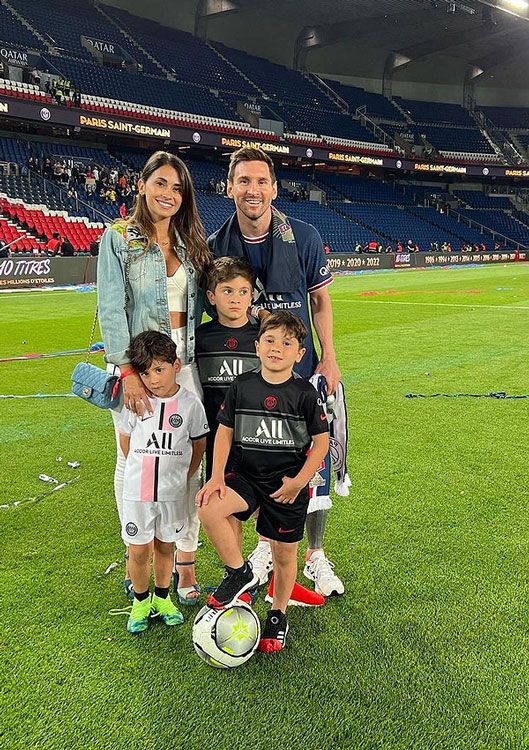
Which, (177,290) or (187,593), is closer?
(177,290)

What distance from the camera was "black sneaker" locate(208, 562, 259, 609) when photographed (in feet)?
8.91

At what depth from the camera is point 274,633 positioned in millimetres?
2836

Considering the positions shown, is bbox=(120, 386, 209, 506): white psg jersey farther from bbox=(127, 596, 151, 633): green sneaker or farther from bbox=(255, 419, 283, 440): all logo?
bbox=(127, 596, 151, 633): green sneaker

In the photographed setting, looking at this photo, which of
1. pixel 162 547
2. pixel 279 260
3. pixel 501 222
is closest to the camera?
pixel 162 547

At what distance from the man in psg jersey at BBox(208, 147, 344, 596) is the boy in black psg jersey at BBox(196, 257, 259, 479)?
190 millimetres

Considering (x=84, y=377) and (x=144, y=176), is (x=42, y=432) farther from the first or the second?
(x=144, y=176)

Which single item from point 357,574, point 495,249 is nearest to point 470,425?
point 357,574

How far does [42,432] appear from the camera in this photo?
5.95 m

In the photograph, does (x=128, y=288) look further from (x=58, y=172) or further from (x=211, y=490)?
(x=58, y=172)

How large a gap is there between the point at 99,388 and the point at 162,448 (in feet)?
1.43

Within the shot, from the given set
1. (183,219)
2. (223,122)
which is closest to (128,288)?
(183,219)

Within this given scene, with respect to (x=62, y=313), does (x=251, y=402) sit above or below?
above

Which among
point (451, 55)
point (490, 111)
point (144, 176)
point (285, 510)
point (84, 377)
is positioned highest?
point (451, 55)

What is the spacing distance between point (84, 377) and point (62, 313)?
12.1 meters
